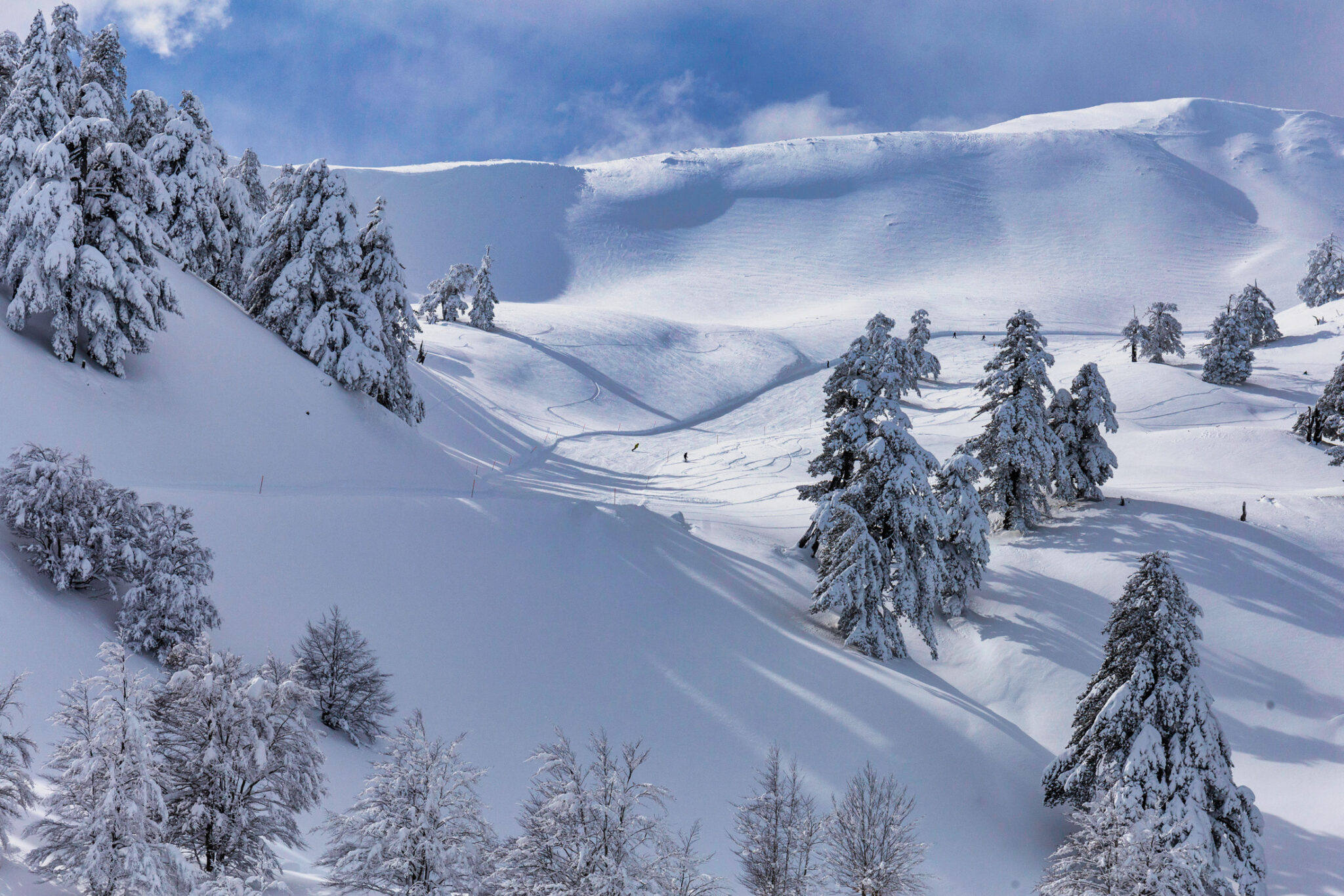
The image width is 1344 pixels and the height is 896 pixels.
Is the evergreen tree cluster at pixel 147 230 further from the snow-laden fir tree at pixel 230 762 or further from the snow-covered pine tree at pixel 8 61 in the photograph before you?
the snow-laden fir tree at pixel 230 762

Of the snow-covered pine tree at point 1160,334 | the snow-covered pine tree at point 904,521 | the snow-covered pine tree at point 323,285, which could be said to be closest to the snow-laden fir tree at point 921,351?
the snow-covered pine tree at point 1160,334

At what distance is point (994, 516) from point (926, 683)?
1440 centimetres

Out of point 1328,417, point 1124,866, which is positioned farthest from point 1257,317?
point 1124,866

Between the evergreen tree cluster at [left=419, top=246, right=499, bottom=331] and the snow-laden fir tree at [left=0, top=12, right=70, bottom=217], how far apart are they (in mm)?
47071

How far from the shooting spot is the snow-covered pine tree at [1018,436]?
36781 mm

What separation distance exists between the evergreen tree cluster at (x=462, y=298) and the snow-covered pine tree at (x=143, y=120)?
125ft

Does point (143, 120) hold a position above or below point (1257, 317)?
below

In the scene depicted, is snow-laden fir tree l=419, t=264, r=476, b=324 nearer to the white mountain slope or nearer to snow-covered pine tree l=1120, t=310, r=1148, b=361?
the white mountain slope

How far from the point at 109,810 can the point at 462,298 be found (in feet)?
262

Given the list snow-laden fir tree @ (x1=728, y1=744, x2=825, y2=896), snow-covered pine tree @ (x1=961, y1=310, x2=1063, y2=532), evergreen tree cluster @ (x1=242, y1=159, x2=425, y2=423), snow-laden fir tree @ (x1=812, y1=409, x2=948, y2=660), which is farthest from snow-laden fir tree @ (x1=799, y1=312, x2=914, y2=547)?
evergreen tree cluster @ (x1=242, y1=159, x2=425, y2=423)

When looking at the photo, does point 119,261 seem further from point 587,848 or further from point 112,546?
point 587,848

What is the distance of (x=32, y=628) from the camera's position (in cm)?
1498

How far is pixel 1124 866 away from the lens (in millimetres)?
15461

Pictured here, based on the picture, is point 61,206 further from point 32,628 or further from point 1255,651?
point 1255,651
